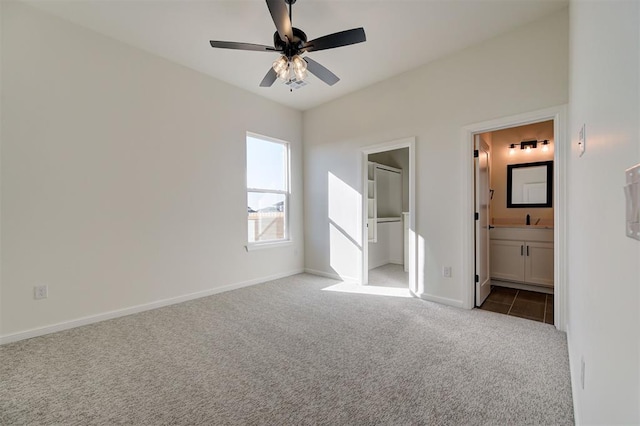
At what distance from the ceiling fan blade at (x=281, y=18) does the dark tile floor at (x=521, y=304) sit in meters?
A: 3.42

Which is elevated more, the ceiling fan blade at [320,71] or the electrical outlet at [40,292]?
the ceiling fan blade at [320,71]

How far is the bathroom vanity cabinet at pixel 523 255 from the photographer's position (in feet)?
11.8

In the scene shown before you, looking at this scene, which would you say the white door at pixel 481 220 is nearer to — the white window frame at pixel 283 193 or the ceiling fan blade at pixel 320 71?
the ceiling fan blade at pixel 320 71

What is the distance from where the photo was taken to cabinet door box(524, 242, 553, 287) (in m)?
3.58

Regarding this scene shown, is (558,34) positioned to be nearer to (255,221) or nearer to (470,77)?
(470,77)

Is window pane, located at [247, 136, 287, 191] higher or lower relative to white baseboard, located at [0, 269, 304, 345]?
higher

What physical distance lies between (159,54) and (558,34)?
4.19 metres

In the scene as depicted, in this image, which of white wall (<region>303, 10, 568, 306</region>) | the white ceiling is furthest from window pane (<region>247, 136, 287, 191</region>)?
the white ceiling

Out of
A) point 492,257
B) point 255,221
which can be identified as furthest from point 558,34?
point 255,221

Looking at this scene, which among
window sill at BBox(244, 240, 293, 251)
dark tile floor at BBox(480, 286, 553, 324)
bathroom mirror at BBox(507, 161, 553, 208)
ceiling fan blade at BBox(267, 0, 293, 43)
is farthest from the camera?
window sill at BBox(244, 240, 293, 251)

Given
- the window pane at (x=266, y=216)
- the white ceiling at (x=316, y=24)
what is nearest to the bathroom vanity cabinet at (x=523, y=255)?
the white ceiling at (x=316, y=24)

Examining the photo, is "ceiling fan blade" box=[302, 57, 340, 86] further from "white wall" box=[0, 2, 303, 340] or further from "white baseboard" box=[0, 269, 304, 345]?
"white baseboard" box=[0, 269, 304, 345]

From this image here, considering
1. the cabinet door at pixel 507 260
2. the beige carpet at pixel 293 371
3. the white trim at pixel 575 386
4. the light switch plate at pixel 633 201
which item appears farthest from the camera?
the cabinet door at pixel 507 260

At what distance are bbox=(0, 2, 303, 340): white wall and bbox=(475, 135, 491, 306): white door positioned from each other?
3.13 m
